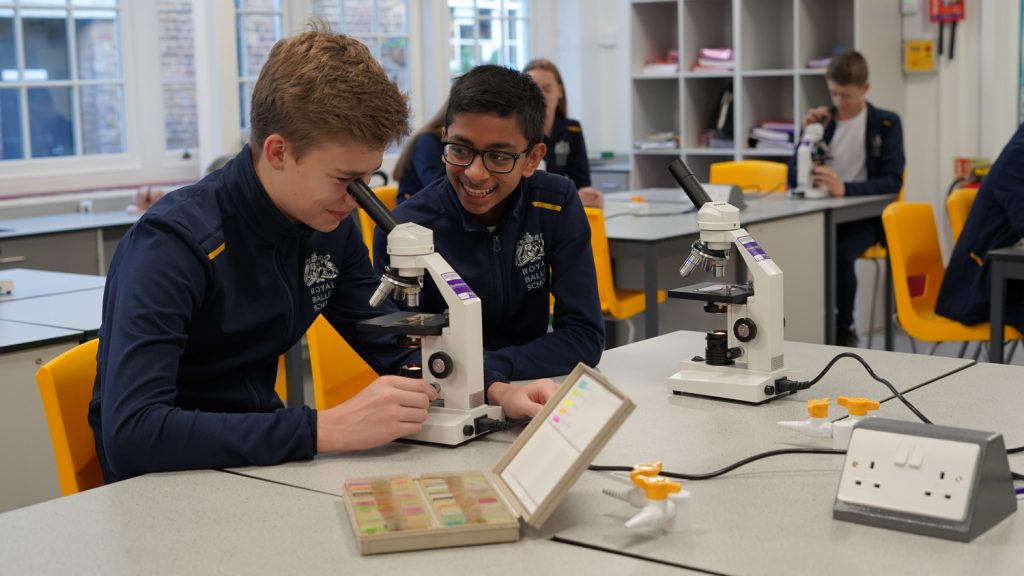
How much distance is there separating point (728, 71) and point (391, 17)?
72.9 inches

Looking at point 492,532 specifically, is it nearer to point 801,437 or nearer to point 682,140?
point 801,437

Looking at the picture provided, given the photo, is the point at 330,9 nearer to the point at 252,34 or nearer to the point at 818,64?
the point at 252,34

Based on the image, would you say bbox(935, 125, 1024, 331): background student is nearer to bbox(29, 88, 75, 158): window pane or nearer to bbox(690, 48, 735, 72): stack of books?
bbox(690, 48, 735, 72): stack of books

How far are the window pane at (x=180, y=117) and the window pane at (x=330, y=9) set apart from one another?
0.78m

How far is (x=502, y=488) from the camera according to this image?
1.33 m

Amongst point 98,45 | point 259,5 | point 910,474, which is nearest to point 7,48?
point 98,45

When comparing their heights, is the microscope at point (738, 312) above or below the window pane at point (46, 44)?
below

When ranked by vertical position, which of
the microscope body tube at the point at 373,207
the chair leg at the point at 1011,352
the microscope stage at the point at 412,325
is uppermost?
the microscope body tube at the point at 373,207

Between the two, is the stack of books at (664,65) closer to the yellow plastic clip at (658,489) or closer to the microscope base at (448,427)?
the microscope base at (448,427)

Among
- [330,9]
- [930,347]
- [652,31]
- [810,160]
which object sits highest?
[330,9]

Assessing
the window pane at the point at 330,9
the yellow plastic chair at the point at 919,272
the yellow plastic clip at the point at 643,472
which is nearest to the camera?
the yellow plastic clip at the point at 643,472

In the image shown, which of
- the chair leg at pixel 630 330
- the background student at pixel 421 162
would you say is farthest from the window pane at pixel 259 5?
the chair leg at pixel 630 330

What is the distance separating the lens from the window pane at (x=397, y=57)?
6.33 metres

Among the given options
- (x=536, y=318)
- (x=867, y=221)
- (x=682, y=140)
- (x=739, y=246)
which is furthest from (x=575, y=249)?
(x=682, y=140)
